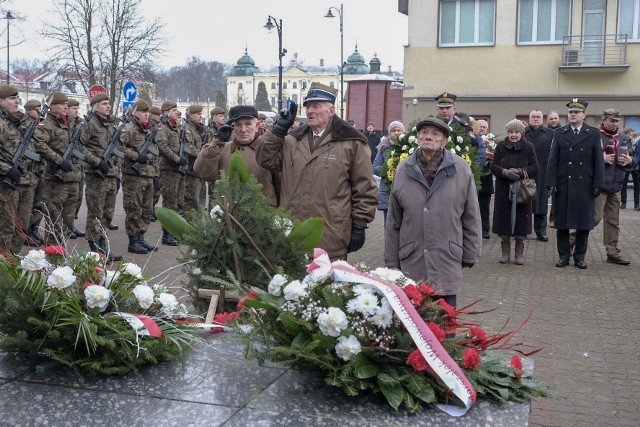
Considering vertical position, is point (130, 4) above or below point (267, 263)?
above

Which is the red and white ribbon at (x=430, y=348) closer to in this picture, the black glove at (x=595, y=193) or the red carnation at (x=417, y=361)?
the red carnation at (x=417, y=361)

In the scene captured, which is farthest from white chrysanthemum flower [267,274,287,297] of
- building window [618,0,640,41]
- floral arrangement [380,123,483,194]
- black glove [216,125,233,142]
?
building window [618,0,640,41]

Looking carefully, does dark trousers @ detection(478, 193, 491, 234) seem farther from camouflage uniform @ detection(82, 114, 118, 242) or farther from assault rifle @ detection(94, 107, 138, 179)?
camouflage uniform @ detection(82, 114, 118, 242)

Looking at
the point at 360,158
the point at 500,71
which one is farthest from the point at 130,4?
the point at 360,158

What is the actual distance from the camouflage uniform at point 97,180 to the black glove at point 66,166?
22 cm

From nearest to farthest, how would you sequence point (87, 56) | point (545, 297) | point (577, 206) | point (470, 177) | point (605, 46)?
point (470, 177), point (545, 297), point (577, 206), point (605, 46), point (87, 56)

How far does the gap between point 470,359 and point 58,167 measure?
927cm

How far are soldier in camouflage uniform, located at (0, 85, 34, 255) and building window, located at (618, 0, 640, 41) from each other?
76.0 ft

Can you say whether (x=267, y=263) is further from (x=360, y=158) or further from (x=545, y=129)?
(x=545, y=129)

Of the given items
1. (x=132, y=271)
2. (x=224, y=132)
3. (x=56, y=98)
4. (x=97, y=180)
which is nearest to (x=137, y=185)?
(x=97, y=180)

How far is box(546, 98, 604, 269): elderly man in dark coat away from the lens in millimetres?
11109

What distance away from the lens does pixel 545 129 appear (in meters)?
14.4

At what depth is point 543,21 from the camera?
95.7ft

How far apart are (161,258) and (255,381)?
864 cm
